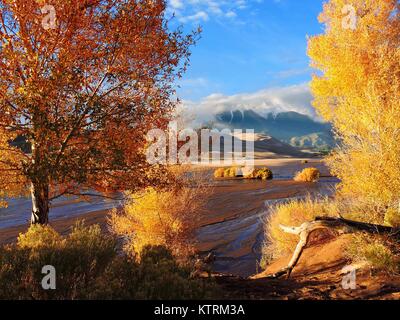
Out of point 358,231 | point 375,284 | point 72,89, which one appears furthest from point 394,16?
point 72,89

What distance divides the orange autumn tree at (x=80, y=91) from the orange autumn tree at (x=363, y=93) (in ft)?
28.4

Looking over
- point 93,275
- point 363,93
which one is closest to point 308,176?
point 363,93

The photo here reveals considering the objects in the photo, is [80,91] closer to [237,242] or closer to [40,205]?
[40,205]

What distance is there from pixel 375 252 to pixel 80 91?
9.00 meters

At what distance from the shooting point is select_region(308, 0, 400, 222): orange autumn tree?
13.9 meters

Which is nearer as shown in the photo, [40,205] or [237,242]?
[40,205]

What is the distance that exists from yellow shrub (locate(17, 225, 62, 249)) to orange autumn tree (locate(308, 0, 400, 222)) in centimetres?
1152

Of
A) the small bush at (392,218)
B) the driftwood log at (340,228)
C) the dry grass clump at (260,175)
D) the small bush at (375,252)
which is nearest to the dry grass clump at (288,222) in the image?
the small bush at (392,218)

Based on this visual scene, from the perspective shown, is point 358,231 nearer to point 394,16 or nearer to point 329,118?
point 329,118

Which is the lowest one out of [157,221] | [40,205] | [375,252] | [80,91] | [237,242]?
[237,242]

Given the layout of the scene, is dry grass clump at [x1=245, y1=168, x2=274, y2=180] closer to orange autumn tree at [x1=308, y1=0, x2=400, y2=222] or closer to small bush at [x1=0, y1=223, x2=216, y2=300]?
orange autumn tree at [x1=308, y1=0, x2=400, y2=222]

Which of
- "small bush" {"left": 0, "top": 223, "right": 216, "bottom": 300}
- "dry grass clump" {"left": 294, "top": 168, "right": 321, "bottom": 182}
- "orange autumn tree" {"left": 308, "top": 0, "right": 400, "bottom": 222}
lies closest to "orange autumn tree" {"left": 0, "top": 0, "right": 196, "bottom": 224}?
"small bush" {"left": 0, "top": 223, "right": 216, "bottom": 300}

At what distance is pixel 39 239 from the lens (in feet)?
32.0
